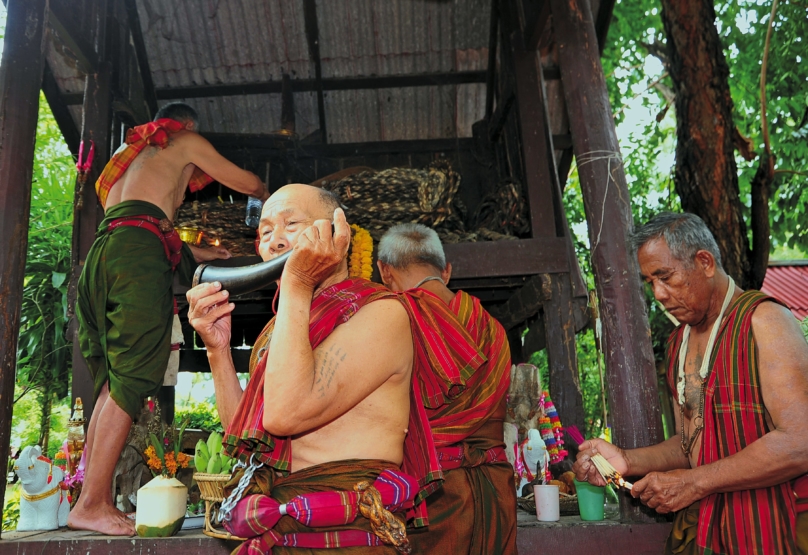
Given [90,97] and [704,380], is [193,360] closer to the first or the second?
[90,97]

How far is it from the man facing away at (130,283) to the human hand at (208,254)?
251 millimetres

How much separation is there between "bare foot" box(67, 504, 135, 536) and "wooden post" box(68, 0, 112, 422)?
1675 mm

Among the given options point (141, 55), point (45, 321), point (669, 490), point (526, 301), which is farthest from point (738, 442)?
point (45, 321)

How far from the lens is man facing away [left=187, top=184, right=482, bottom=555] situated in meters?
1.82

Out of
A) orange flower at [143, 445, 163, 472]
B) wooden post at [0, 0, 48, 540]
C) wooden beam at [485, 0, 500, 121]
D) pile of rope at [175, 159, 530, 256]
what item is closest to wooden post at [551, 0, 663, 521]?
pile of rope at [175, 159, 530, 256]

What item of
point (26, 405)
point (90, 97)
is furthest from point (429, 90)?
point (26, 405)

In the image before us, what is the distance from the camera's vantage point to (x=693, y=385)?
270cm

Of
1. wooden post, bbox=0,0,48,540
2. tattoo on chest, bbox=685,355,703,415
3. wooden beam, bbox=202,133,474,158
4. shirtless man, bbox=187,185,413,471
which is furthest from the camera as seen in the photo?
wooden beam, bbox=202,133,474,158

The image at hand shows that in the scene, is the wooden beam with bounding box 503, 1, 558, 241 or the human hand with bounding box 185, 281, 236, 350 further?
the wooden beam with bounding box 503, 1, 558, 241

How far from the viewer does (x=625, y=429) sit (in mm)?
3305

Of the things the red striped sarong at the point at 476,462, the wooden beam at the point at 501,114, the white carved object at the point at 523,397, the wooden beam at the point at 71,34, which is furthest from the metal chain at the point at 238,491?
the wooden beam at the point at 501,114

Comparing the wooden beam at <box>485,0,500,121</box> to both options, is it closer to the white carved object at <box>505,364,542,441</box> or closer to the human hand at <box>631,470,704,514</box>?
the white carved object at <box>505,364,542,441</box>

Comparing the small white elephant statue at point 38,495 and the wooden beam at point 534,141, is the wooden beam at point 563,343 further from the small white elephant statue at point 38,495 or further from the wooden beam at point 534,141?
the small white elephant statue at point 38,495

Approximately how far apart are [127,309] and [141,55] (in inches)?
155
